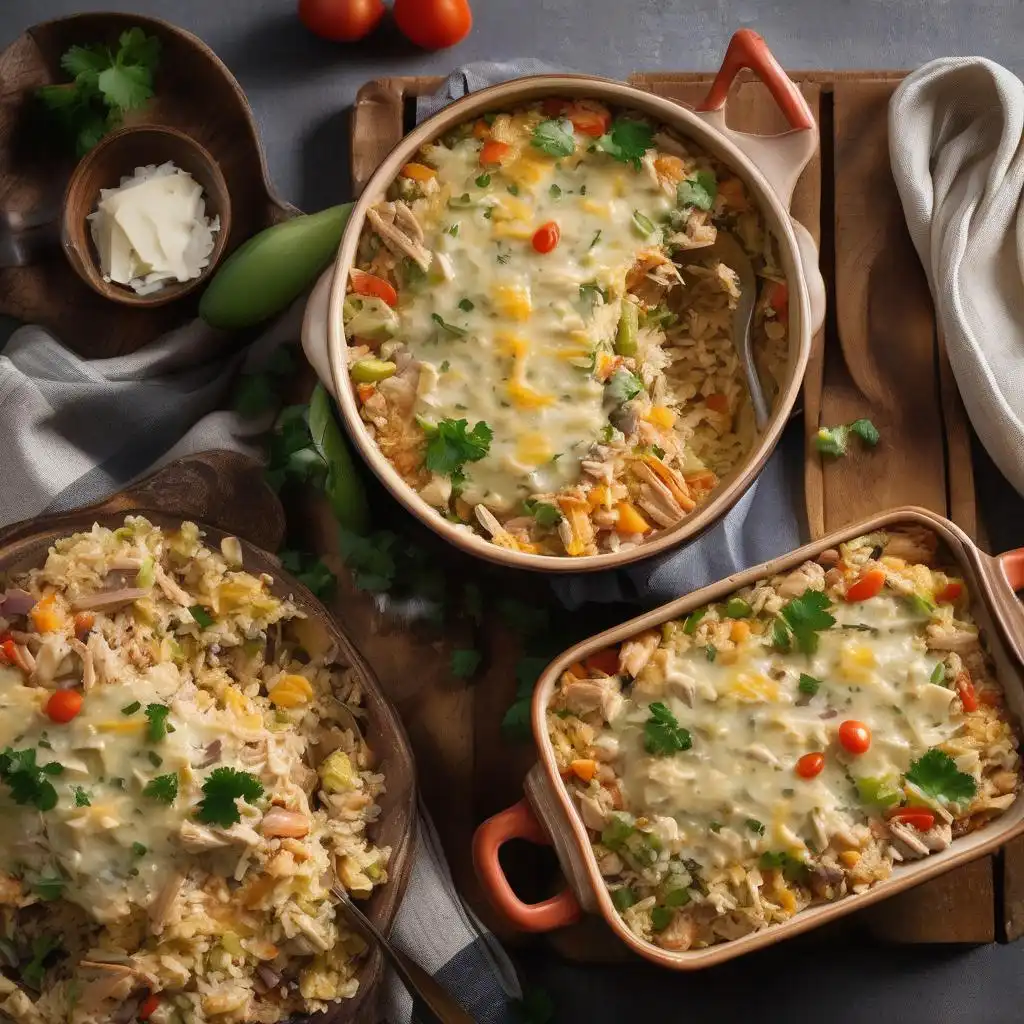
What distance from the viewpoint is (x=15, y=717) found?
266cm

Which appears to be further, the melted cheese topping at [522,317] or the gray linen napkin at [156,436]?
the gray linen napkin at [156,436]

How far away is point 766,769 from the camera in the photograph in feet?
8.75

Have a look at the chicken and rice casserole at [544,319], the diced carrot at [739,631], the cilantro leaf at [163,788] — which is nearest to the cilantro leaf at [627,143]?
the chicken and rice casserole at [544,319]

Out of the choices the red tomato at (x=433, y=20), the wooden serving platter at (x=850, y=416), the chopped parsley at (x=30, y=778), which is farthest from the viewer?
the red tomato at (x=433, y=20)

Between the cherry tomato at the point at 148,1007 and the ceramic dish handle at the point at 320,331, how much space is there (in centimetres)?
141

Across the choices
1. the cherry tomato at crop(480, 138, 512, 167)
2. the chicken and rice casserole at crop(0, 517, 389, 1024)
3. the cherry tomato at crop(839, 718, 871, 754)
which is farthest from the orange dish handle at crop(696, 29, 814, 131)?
the chicken and rice casserole at crop(0, 517, 389, 1024)

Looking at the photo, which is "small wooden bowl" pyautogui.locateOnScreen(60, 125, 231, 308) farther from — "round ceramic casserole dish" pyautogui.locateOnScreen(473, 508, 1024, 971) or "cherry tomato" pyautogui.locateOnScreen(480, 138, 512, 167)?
"round ceramic casserole dish" pyautogui.locateOnScreen(473, 508, 1024, 971)

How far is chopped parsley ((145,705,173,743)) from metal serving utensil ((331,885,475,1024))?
1.74 ft

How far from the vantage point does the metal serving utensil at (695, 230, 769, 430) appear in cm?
310

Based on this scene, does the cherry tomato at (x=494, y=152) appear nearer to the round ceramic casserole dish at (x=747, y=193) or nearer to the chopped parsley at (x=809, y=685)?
the round ceramic casserole dish at (x=747, y=193)

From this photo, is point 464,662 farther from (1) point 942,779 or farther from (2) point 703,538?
(1) point 942,779

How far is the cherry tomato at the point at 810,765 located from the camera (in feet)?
8.68

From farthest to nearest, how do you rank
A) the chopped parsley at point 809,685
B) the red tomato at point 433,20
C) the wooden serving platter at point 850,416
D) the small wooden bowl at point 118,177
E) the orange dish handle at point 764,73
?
the red tomato at point 433,20 < the small wooden bowl at point 118,177 < the wooden serving platter at point 850,416 < the orange dish handle at point 764,73 < the chopped parsley at point 809,685

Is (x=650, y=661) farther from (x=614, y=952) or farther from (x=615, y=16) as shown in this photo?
(x=615, y=16)
